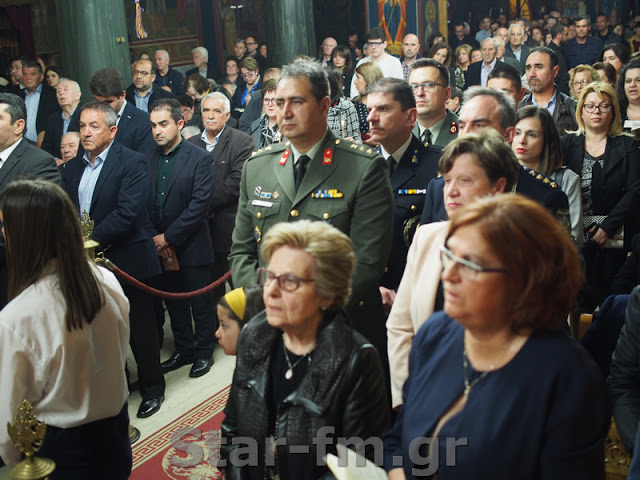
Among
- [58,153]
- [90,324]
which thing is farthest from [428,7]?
[90,324]

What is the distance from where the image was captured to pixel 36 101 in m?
9.02

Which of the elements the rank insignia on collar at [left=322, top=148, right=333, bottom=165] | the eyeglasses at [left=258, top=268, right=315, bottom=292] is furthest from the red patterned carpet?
the eyeglasses at [left=258, top=268, right=315, bottom=292]

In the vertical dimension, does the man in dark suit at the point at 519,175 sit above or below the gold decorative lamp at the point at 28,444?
above

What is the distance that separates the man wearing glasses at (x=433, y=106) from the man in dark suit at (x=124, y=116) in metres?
2.21

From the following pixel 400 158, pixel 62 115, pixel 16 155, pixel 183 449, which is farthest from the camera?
pixel 62 115

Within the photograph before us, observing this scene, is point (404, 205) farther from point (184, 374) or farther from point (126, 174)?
point (184, 374)

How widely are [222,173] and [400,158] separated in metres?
2.17

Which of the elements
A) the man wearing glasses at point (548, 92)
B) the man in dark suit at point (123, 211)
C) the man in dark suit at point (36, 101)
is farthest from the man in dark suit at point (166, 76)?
the man in dark suit at point (123, 211)

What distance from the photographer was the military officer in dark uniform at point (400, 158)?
381cm

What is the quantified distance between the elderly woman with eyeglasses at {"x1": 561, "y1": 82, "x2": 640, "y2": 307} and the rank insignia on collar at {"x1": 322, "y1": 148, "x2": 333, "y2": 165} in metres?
2.39

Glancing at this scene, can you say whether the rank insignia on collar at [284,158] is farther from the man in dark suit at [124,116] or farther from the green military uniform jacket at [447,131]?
the man in dark suit at [124,116]

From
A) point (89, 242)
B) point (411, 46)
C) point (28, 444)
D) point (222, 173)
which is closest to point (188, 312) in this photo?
point (222, 173)

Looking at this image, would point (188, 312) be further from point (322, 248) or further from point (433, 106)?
point (322, 248)

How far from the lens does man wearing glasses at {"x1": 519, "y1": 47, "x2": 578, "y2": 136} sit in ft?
21.0
